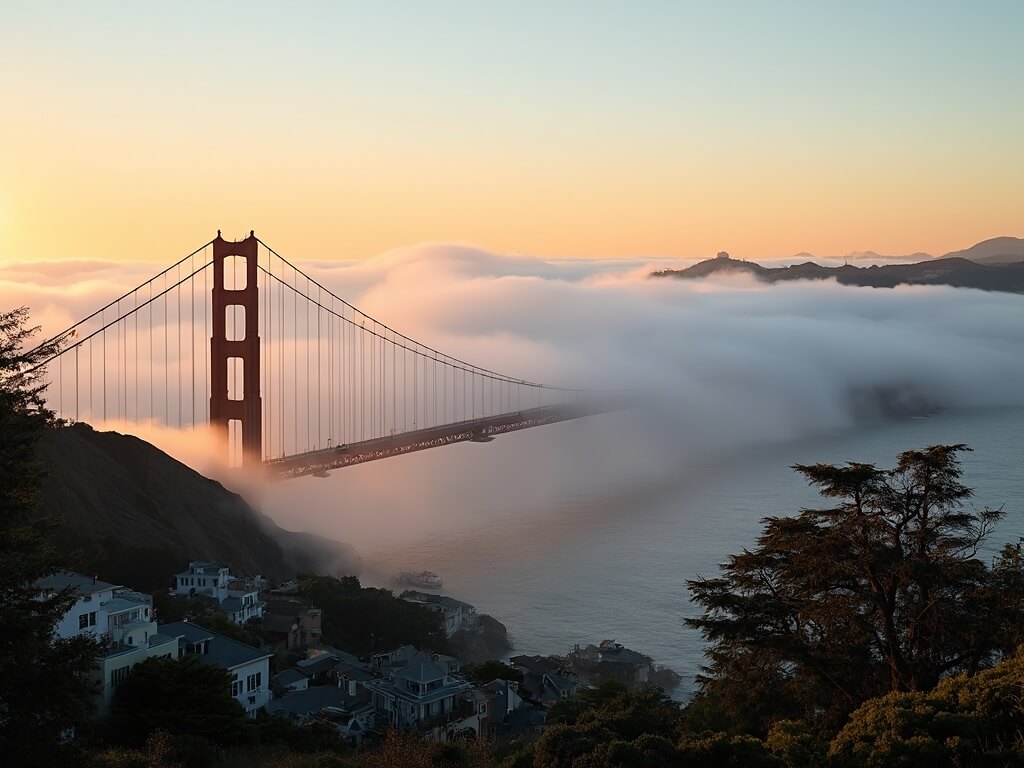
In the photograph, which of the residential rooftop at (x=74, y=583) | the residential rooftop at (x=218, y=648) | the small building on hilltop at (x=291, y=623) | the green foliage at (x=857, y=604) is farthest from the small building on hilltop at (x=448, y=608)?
the green foliage at (x=857, y=604)

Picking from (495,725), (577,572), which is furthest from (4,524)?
(577,572)

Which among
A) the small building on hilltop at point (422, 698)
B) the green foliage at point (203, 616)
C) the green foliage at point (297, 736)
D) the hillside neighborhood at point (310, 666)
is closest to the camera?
the green foliage at point (297, 736)

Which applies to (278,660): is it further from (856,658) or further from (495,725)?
(856,658)

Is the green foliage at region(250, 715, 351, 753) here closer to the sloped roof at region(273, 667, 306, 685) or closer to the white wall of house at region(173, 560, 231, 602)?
the sloped roof at region(273, 667, 306, 685)

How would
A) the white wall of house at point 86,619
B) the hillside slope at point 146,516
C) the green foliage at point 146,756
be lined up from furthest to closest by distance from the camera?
the hillside slope at point 146,516, the white wall of house at point 86,619, the green foliage at point 146,756

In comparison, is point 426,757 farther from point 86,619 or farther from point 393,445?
point 393,445

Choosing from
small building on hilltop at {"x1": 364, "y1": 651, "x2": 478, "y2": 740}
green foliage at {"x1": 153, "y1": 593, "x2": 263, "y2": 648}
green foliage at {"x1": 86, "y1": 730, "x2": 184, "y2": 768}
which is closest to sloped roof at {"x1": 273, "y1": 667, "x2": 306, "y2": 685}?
green foliage at {"x1": 153, "y1": 593, "x2": 263, "y2": 648}

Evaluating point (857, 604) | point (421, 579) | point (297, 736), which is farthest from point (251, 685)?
point (421, 579)

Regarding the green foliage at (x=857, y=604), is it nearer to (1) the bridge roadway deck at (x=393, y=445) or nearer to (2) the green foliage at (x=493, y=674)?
(2) the green foliage at (x=493, y=674)
